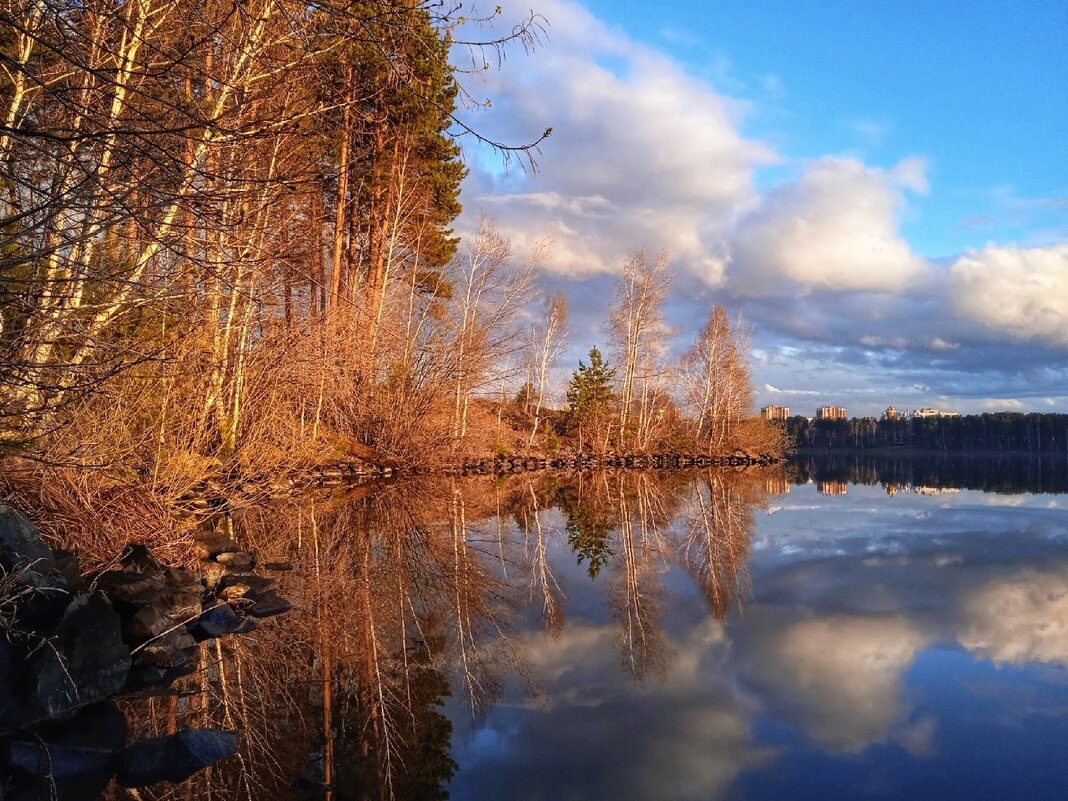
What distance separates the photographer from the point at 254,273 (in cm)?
690

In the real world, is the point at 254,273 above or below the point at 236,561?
above

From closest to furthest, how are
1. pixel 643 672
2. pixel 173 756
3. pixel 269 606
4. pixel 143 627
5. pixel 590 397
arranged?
pixel 173 756 < pixel 643 672 < pixel 143 627 < pixel 269 606 < pixel 590 397

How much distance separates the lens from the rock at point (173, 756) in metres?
4.06

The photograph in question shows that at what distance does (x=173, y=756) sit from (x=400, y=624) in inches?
112

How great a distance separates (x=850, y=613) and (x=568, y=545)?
190 inches

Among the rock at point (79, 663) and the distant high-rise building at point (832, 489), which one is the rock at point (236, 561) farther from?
the distant high-rise building at point (832, 489)

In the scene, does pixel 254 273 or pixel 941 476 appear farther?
pixel 941 476

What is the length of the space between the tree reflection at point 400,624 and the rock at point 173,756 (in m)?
0.11

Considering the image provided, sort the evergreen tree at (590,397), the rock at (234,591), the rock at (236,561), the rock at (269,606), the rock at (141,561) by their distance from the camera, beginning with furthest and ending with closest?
the evergreen tree at (590,397)
the rock at (236,561)
the rock at (234,591)
the rock at (269,606)
the rock at (141,561)

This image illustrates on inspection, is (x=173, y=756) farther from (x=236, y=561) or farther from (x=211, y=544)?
(x=211, y=544)

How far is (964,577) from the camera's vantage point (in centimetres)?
944

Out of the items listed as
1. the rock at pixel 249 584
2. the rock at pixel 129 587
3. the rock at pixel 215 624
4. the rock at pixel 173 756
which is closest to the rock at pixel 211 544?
the rock at pixel 249 584

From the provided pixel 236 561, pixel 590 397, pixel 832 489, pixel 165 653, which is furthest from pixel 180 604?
pixel 590 397

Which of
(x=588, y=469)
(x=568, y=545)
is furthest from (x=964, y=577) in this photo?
(x=588, y=469)
